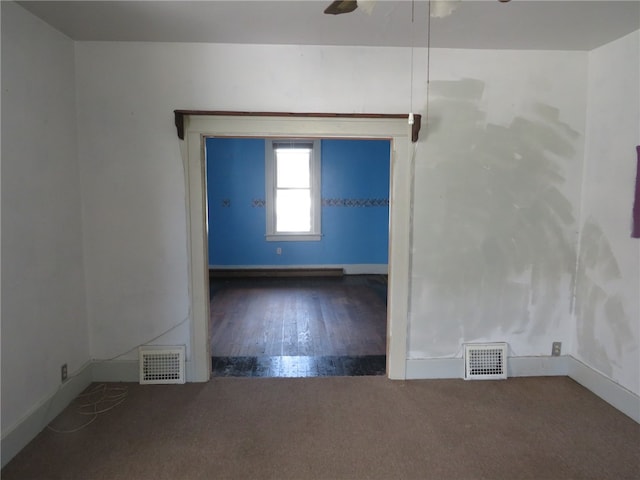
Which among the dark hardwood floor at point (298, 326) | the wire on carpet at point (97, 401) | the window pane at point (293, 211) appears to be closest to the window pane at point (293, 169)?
the window pane at point (293, 211)

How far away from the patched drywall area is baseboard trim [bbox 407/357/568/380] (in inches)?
2.3

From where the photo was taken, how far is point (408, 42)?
270 centimetres

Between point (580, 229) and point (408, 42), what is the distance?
72.6 inches

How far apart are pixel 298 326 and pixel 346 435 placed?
2010mm

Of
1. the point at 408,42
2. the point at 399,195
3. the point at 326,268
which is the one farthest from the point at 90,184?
the point at 326,268

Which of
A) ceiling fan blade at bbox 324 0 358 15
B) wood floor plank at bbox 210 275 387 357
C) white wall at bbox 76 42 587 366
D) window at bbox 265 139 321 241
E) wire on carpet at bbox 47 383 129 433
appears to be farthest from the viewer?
window at bbox 265 139 321 241

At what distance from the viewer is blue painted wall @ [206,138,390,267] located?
653 cm

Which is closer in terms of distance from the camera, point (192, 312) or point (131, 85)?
point (131, 85)

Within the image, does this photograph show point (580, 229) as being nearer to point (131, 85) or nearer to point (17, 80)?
point (131, 85)

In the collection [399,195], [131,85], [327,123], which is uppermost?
[131,85]

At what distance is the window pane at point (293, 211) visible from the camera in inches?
263

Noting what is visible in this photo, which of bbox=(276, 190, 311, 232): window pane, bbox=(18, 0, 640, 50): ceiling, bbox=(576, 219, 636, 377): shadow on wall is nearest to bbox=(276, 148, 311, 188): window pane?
bbox=(276, 190, 311, 232): window pane

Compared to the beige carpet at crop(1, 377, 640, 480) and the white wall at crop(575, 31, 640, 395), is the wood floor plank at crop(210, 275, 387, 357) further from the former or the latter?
the white wall at crop(575, 31, 640, 395)

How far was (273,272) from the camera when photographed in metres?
6.66
